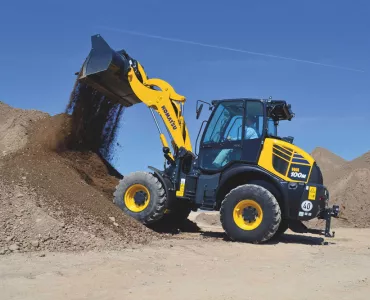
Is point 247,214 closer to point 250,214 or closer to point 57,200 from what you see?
point 250,214

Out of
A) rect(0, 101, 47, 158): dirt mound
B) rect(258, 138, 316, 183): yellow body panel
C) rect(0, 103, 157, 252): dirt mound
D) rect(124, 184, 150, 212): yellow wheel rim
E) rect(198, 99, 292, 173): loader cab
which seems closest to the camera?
rect(0, 103, 157, 252): dirt mound

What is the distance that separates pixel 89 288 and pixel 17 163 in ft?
18.3

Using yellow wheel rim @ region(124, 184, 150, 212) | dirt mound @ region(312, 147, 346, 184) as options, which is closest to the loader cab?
yellow wheel rim @ region(124, 184, 150, 212)

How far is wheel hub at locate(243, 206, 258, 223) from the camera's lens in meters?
8.59

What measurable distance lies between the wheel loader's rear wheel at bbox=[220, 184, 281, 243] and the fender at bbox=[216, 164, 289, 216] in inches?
12.9

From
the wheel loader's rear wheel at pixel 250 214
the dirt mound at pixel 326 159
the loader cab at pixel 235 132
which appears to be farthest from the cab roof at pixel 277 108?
the dirt mound at pixel 326 159

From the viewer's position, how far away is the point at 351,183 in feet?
78.2

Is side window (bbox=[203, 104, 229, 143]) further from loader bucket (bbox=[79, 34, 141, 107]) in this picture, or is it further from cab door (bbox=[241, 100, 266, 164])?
loader bucket (bbox=[79, 34, 141, 107])

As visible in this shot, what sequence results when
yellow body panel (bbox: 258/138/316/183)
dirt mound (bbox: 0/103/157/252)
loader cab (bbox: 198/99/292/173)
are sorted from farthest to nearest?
1. loader cab (bbox: 198/99/292/173)
2. yellow body panel (bbox: 258/138/316/183)
3. dirt mound (bbox: 0/103/157/252)

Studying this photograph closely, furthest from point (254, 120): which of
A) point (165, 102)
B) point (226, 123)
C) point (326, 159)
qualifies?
point (326, 159)

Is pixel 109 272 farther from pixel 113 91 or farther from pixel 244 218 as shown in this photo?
pixel 113 91

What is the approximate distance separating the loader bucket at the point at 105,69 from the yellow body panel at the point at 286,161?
13.0 ft

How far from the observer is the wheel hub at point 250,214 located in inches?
338

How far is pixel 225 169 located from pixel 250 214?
1089mm
